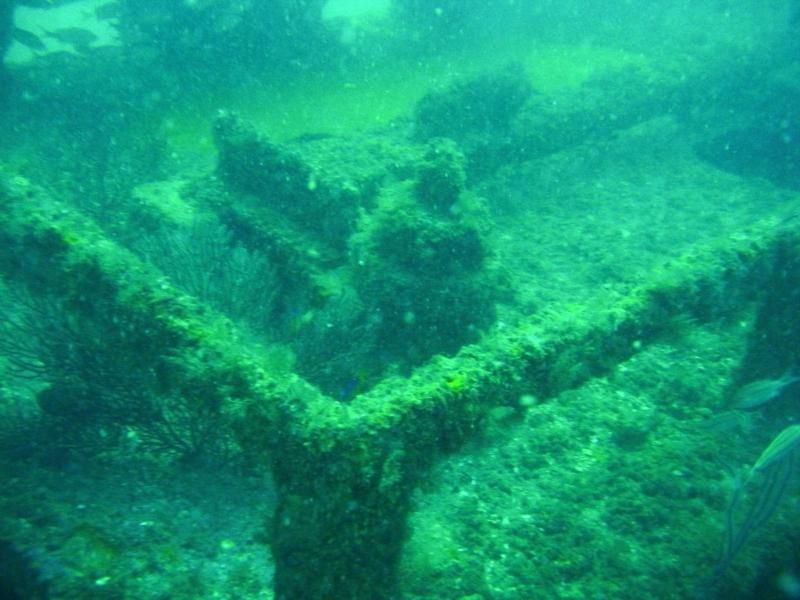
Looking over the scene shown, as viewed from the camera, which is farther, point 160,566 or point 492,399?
point 160,566

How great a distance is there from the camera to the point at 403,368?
16.3 feet

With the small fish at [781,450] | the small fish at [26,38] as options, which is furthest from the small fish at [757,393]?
the small fish at [26,38]

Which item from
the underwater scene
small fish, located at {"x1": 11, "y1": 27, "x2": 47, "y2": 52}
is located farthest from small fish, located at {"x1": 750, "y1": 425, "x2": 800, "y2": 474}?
small fish, located at {"x1": 11, "y1": 27, "x2": 47, "y2": 52}

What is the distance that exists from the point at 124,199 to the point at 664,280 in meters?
7.98

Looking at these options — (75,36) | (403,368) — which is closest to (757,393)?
(403,368)

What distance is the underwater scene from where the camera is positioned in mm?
2633

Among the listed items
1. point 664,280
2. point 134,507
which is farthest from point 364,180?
point 134,507

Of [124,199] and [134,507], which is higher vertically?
[124,199]

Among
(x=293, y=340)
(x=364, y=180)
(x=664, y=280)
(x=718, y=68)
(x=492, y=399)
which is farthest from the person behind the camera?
(x=718, y=68)

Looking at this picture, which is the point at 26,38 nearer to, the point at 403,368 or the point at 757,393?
the point at 403,368

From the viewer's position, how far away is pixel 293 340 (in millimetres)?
4883

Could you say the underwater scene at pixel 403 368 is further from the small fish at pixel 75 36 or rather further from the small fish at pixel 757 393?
the small fish at pixel 75 36

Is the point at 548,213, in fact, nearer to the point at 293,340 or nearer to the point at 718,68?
the point at 293,340

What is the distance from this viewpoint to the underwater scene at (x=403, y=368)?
2.63 m
